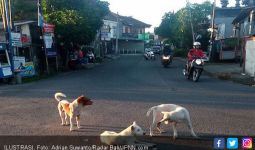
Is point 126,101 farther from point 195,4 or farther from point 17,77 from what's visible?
point 195,4

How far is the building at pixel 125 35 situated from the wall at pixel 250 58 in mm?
59602

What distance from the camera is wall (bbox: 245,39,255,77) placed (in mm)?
22531

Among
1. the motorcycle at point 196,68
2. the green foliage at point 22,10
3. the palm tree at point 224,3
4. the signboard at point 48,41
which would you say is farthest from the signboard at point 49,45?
the palm tree at point 224,3

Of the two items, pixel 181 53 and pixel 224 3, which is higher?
pixel 224 3

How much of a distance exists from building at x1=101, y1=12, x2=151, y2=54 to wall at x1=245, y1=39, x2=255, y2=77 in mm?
59602

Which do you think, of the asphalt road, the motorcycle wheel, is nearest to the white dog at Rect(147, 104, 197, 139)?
the asphalt road

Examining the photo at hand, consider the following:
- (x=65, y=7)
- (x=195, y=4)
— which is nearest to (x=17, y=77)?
(x=65, y=7)

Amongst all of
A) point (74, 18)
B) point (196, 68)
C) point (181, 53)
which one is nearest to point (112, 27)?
point (181, 53)

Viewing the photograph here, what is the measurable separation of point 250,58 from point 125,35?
74870 mm

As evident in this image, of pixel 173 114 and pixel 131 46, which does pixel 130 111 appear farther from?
pixel 131 46

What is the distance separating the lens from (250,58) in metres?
23.1

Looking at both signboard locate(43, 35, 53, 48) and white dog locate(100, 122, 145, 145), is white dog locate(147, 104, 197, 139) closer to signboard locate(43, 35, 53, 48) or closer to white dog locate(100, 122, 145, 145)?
white dog locate(100, 122, 145, 145)

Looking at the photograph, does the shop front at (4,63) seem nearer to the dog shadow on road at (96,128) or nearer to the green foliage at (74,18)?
the green foliage at (74,18)

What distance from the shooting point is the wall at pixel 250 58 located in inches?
887
